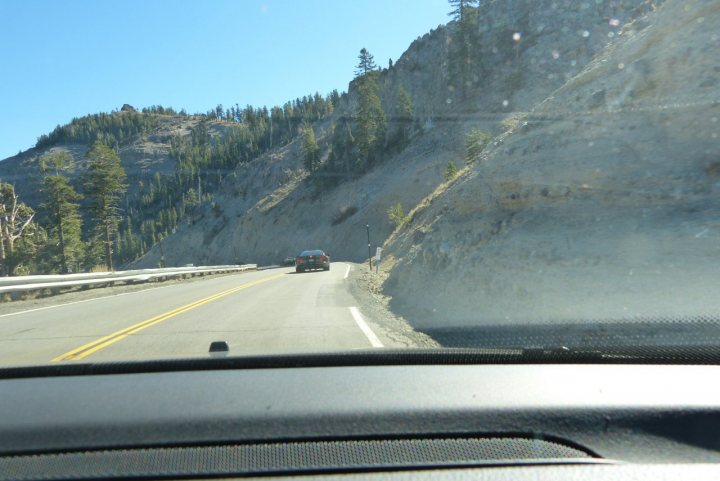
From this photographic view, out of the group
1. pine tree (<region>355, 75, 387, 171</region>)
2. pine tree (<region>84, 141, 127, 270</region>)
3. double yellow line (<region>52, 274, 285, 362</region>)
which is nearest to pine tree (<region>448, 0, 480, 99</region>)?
pine tree (<region>355, 75, 387, 171</region>)

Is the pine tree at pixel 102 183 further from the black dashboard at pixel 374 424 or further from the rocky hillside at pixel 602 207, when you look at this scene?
the black dashboard at pixel 374 424

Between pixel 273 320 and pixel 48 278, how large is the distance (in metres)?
15.1

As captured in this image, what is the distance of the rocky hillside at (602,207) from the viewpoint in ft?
33.4

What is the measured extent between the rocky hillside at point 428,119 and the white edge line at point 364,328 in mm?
52327

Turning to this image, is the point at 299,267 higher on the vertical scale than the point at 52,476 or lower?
lower

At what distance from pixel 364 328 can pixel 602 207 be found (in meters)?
7.03

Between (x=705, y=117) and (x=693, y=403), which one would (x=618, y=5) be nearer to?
(x=705, y=117)

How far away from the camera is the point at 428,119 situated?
82438 millimetres

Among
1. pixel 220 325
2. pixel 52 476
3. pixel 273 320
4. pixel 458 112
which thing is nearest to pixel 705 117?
pixel 273 320

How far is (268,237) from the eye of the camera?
313 ft

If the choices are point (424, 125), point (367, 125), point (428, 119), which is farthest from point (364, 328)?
point (367, 125)

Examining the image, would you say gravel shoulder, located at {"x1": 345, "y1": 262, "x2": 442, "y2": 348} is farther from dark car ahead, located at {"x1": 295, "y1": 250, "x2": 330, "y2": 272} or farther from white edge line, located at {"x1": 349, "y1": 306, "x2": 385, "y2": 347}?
dark car ahead, located at {"x1": 295, "y1": 250, "x2": 330, "y2": 272}

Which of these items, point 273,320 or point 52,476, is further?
point 273,320

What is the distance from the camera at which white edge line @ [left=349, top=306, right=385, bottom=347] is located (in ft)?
28.0
